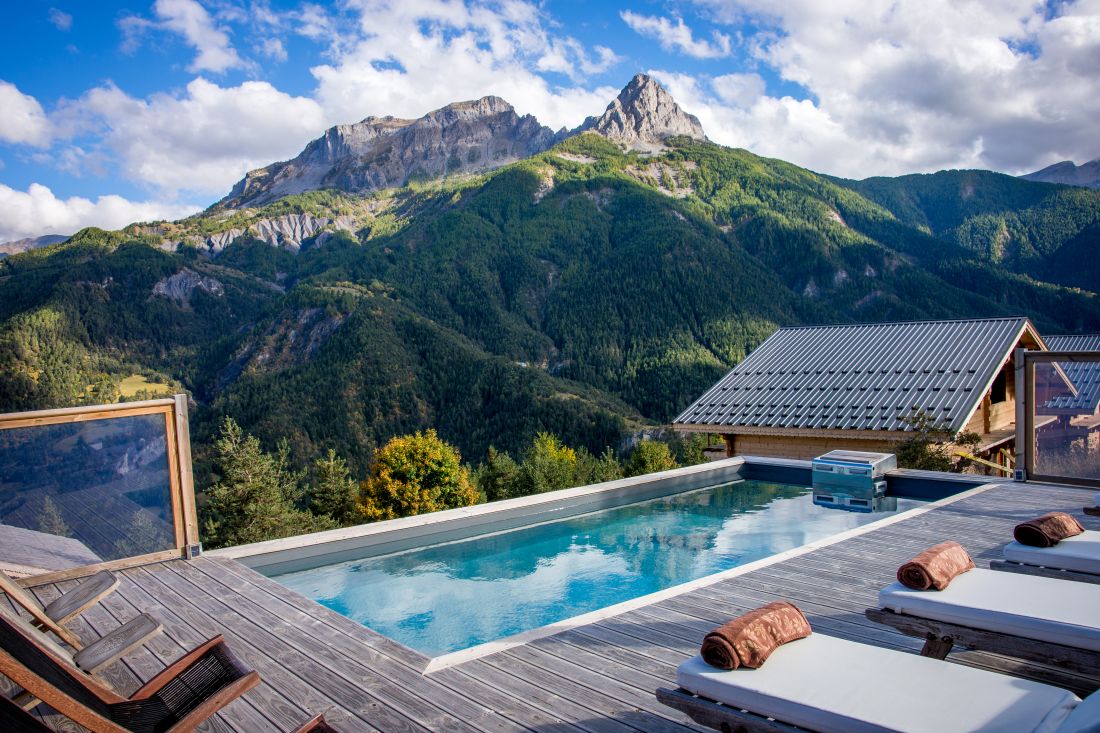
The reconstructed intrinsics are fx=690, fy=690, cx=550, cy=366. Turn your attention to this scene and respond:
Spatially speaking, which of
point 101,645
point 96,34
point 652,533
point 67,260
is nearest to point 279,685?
point 101,645

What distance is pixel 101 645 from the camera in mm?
2846

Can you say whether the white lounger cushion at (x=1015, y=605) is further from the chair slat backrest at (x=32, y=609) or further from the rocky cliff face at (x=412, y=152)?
the rocky cliff face at (x=412, y=152)

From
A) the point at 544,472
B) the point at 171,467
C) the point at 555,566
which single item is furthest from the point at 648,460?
the point at 171,467

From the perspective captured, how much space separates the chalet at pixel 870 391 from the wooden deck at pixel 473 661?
6.32 m

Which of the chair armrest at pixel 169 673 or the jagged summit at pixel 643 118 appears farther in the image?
the jagged summit at pixel 643 118

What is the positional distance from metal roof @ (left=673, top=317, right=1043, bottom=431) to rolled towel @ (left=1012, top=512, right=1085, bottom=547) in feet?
23.2

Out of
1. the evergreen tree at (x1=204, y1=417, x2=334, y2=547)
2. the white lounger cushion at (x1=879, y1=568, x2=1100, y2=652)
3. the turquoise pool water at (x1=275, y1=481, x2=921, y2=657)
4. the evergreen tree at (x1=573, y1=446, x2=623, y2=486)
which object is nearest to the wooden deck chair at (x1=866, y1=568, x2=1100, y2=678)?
the white lounger cushion at (x1=879, y1=568, x2=1100, y2=652)

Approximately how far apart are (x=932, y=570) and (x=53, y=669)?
319cm

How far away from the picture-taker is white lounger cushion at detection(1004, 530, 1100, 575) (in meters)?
3.34

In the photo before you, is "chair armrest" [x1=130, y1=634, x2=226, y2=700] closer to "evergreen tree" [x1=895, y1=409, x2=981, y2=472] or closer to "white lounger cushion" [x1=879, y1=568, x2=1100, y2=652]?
"white lounger cushion" [x1=879, y1=568, x2=1100, y2=652]

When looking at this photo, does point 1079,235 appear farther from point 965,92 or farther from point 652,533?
point 652,533

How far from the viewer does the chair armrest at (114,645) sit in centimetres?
270

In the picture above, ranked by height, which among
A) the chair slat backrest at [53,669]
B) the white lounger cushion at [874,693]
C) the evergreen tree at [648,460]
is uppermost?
the chair slat backrest at [53,669]

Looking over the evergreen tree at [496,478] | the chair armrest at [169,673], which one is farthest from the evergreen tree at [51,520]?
the evergreen tree at [496,478]
